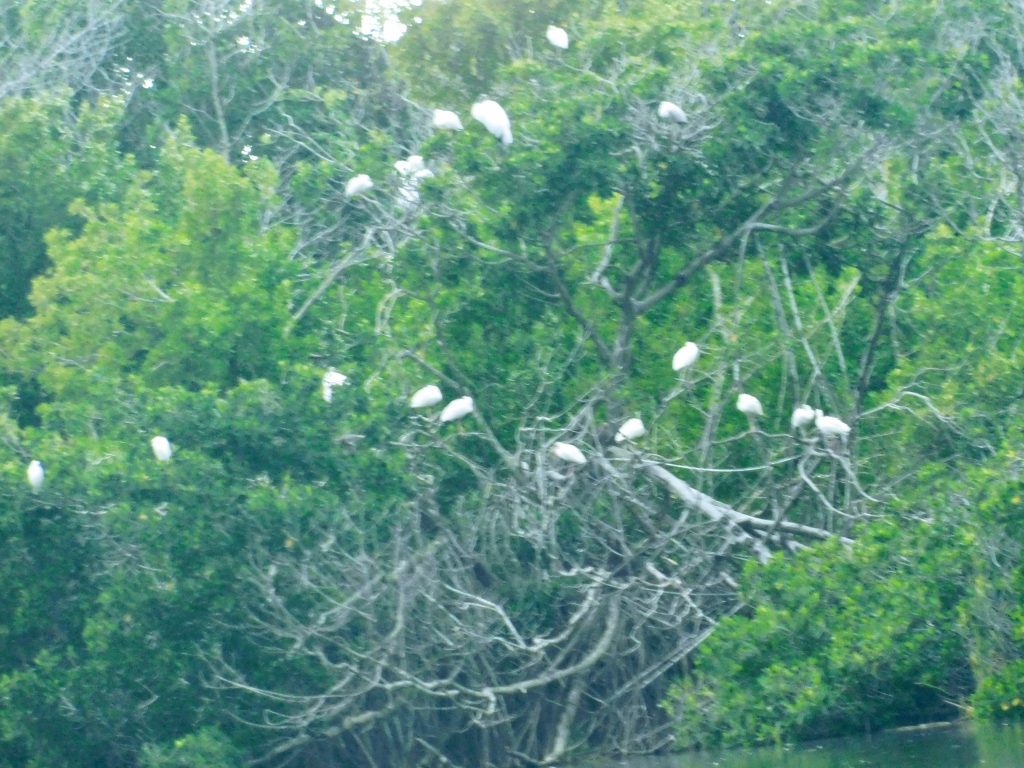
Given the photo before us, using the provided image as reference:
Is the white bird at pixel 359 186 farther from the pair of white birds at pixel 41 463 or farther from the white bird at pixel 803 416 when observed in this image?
the white bird at pixel 803 416

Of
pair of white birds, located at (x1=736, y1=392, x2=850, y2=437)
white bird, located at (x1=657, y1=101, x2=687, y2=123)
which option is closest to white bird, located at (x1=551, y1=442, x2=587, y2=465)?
pair of white birds, located at (x1=736, y1=392, x2=850, y2=437)

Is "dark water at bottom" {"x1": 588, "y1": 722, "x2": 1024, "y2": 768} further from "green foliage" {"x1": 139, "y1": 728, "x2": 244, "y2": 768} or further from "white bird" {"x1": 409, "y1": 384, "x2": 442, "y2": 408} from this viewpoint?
"white bird" {"x1": 409, "y1": 384, "x2": 442, "y2": 408}

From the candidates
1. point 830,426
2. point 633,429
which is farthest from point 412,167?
point 830,426

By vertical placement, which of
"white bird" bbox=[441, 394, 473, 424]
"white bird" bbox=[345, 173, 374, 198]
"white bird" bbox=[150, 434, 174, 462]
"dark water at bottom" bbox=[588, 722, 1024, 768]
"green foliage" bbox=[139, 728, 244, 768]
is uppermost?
"white bird" bbox=[345, 173, 374, 198]

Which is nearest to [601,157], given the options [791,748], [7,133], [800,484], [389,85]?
[800,484]

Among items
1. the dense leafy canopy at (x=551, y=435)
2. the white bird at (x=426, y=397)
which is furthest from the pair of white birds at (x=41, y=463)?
the white bird at (x=426, y=397)

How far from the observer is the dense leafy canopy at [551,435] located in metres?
9.70

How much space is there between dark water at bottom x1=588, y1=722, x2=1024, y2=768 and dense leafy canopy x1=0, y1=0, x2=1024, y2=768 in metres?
0.19

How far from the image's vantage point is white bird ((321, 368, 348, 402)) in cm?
994

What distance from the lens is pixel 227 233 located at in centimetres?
1108

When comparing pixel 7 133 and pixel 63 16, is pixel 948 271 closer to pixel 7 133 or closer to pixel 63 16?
pixel 7 133

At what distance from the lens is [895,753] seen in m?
8.55

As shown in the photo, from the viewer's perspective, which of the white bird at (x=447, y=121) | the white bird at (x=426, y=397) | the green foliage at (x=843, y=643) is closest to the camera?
the green foliage at (x=843, y=643)

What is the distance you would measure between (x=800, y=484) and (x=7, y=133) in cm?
712
